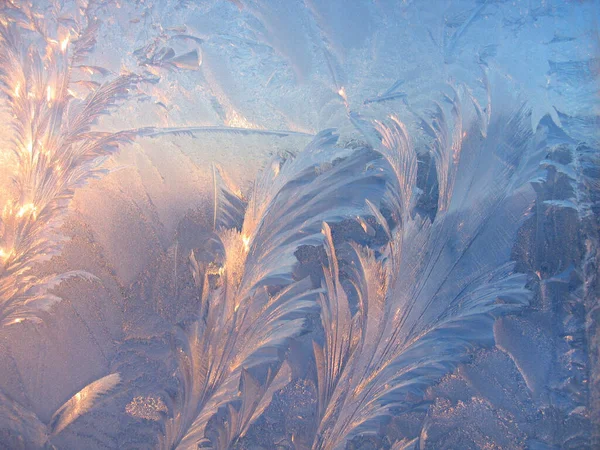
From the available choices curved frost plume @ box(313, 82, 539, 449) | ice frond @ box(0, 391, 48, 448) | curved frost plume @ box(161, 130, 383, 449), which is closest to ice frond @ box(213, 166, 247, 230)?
curved frost plume @ box(161, 130, 383, 449)

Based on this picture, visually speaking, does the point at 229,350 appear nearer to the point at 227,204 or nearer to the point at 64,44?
the point at 227,204

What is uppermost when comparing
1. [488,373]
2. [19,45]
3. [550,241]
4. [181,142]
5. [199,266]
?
[19,45]

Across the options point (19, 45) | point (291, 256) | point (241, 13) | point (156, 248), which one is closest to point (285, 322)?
point (291, 256)

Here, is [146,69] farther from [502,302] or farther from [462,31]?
[502,302]

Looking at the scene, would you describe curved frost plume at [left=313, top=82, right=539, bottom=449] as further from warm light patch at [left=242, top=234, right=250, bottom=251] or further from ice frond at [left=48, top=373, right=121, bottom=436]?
ice frond at [left=48, top=373, right=121, bottom=436]

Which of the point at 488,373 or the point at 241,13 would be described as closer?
the point at 488,373

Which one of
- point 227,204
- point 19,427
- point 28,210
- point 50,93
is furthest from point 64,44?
point 19,427

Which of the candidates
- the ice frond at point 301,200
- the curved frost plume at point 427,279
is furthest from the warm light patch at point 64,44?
the curved frost plume at point 427,279
